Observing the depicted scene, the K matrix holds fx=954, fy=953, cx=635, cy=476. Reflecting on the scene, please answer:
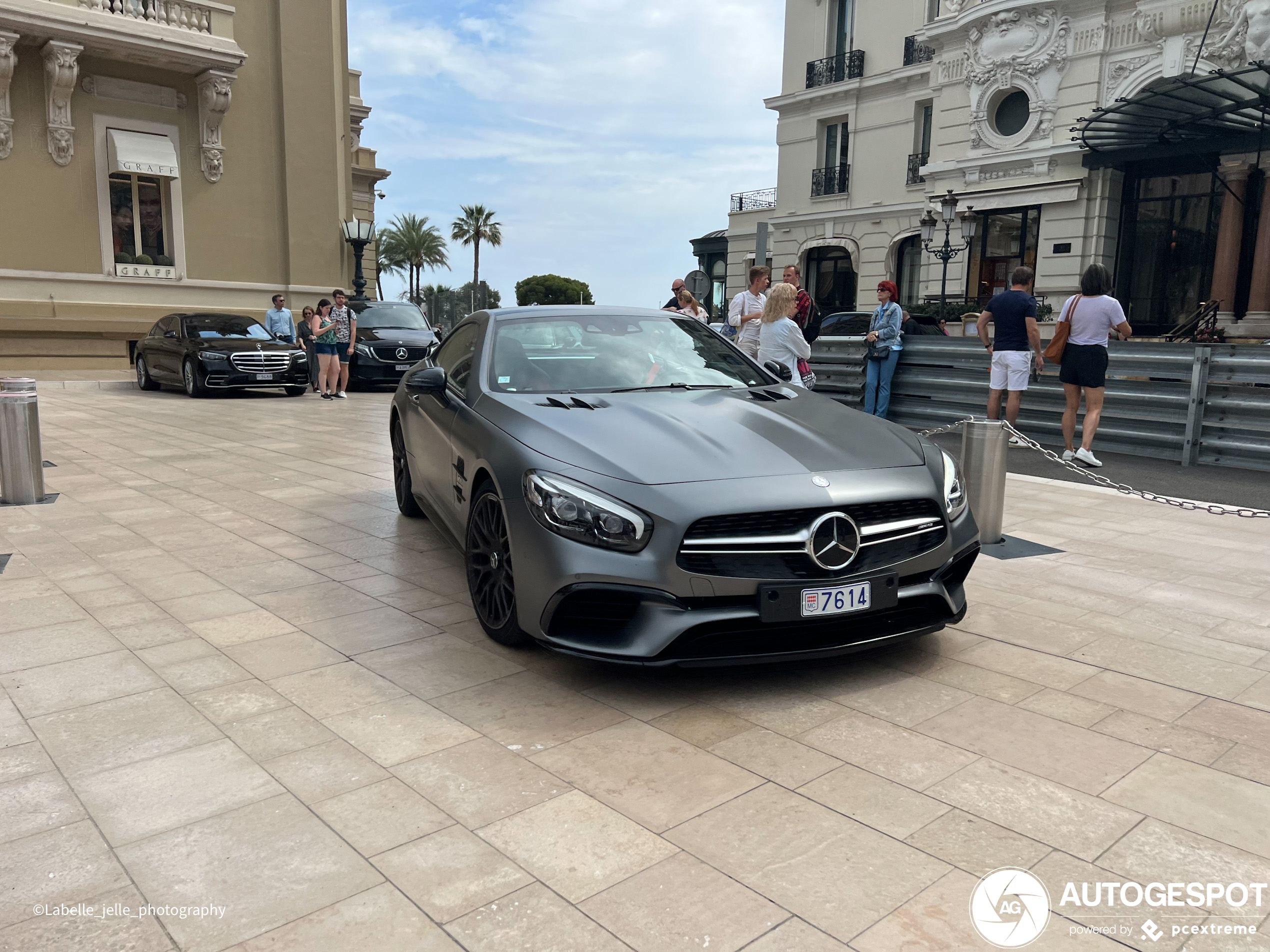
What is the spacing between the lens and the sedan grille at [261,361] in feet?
53.9

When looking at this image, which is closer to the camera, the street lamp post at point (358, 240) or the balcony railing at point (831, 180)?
the street lamp post at point (358, 240)

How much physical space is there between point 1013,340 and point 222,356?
12.8m

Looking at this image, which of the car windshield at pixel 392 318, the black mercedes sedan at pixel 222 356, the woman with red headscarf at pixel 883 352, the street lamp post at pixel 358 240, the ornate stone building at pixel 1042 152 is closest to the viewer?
the woman with red headscarf at pixel 883 352

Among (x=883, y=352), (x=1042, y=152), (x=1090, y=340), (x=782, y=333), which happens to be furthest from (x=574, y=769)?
(x=1042, y=152)

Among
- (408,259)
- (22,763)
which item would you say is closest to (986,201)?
(22,763)

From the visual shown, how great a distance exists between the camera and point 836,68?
32.1 m

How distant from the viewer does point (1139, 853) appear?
248 cm

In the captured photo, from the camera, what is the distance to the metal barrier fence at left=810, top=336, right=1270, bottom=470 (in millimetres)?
8641

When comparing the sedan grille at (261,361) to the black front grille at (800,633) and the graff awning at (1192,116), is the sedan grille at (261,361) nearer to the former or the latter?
the black front grille at (800,633)

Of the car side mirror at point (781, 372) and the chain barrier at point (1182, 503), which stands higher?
the car side mirror at point (781, 372)

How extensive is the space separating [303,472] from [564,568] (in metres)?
5.86

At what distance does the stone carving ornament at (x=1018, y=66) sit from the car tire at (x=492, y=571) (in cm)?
2434

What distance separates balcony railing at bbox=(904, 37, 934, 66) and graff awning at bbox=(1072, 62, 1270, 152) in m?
8.89

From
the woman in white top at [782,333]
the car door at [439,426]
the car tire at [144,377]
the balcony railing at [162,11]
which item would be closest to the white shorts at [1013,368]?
the woman in white top at [782,333]
